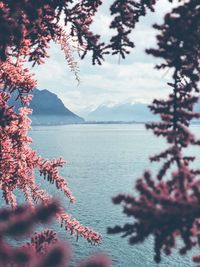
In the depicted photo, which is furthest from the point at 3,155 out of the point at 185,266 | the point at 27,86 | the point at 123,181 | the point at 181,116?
the point at 123,181

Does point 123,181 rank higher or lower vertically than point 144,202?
lower

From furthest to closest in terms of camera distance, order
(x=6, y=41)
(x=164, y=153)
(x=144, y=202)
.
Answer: (x=6, y=41) < (x=164, y=153) < (x=144, y=202)

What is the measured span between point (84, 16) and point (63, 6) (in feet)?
1.42

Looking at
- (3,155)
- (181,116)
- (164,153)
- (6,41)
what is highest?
(6,41)

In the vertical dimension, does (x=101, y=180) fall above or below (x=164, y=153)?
below

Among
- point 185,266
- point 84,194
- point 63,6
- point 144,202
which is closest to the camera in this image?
point 144,202

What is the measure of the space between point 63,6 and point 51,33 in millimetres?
668

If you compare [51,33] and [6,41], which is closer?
[6,41]

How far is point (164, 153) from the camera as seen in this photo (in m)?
4.44

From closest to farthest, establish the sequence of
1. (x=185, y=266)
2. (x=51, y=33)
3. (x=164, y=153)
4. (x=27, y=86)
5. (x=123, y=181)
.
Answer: (x=164, y=153) → (x=51, y=33) → (x=27, y=86) → (x=185, y=266) → (x=123, y=181)

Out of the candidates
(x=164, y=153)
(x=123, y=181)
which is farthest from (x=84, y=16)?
(x=123, y=181)

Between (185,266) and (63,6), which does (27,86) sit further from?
(185,266)

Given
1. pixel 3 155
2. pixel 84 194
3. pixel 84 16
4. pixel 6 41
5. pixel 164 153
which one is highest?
pixel 84 16

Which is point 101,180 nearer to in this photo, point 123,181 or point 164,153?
point 123,181
